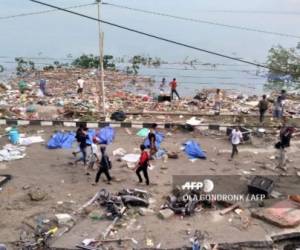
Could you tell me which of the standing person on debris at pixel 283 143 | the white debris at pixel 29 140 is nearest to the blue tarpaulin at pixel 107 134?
the white debris at pixel 29 140

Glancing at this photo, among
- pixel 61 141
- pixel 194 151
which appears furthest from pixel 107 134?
pixel 194 151

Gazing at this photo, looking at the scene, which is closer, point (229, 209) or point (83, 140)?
point (229, 209)

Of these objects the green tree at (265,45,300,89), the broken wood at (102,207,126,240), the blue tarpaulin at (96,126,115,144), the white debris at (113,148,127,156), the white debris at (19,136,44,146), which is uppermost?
the green tree at (265,45,300,89)

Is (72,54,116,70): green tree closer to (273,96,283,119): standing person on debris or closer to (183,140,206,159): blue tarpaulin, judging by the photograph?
(273,96,283,119): standing person on debris

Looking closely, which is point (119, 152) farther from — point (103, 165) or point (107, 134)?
point (103, 165)

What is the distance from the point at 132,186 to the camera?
13039 mm

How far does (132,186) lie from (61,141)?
14.3ft

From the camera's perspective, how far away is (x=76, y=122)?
1859cm

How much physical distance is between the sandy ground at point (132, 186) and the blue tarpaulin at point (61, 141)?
0.29 meters

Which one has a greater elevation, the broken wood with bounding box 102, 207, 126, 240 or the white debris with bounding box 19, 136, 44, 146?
the white debris with bounding box 19, 136, 44, 146

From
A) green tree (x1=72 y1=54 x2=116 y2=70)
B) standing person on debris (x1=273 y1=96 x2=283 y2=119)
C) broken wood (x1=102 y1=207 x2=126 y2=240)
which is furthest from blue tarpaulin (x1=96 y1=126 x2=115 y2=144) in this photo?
green tree (x1=72 y1=54 x2=116 y2=70)

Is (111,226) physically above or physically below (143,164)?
below

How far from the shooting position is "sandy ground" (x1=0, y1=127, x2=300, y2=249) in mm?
10453

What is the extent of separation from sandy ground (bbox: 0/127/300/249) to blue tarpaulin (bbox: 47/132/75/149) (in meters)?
0.29
